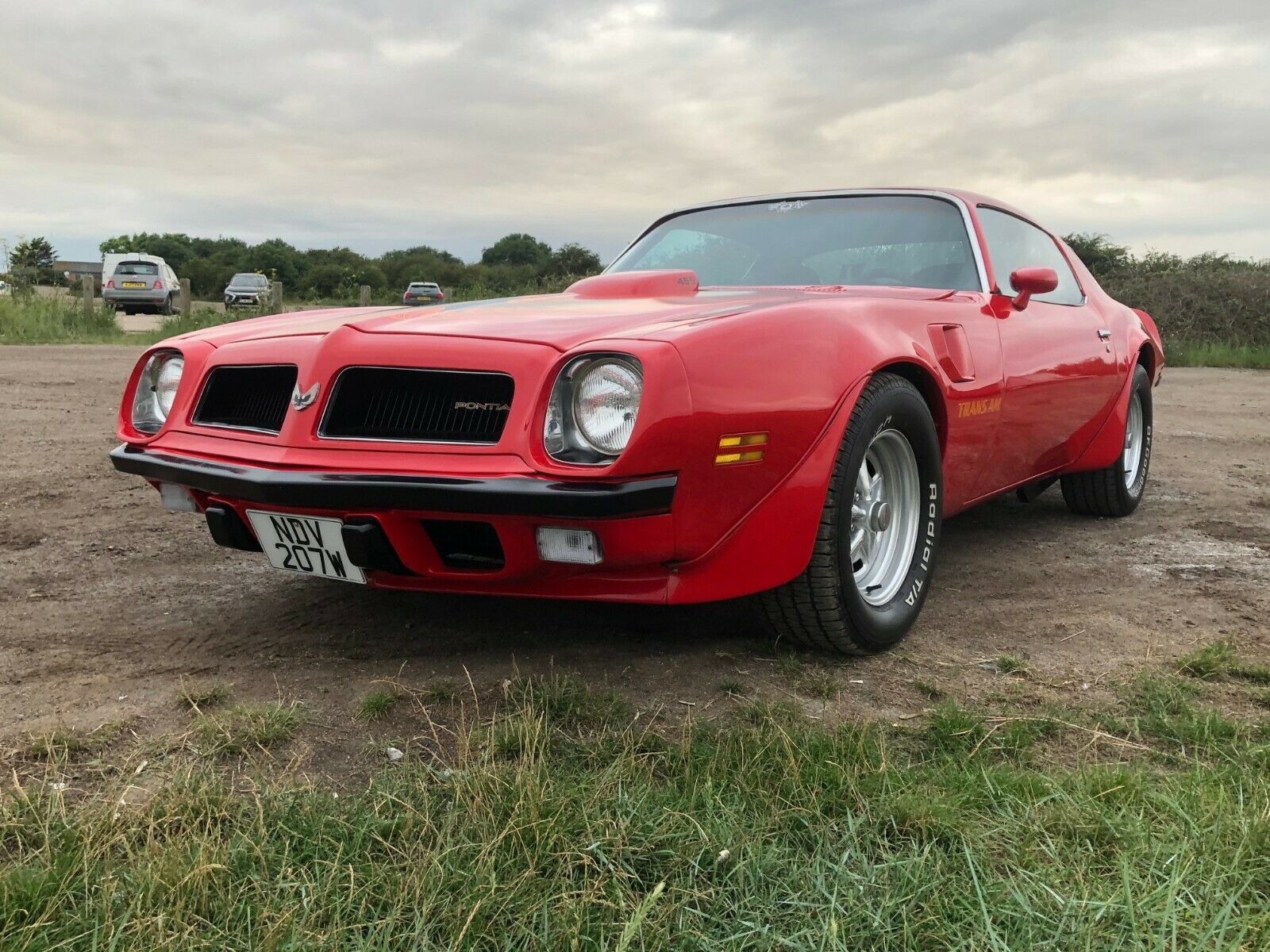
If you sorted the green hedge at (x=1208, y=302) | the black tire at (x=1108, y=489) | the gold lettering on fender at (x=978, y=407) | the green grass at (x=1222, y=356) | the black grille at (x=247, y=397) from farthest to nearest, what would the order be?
the green hedge at (x=1208, y=302) < the green grass at (x=1222, y=356) < the black tire at (x=1108, y=489) < the gold lettering on fender at (x=978, y=407) < the black grille at (x=247, y=397)

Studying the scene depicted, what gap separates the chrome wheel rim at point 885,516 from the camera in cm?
279

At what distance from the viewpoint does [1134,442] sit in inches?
196

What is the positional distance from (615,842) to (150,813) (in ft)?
2.50

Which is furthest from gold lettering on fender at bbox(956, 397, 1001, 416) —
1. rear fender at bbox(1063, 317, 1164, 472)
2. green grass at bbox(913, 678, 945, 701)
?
rear fender at bbox(1063, 317, 1164, 472)

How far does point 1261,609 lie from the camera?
10.6 feet

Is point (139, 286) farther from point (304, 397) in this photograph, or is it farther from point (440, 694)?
point (440, 694)

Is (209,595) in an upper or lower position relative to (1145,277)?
lower

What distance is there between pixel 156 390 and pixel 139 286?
23314mm

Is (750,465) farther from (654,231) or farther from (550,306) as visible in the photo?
(654,231)

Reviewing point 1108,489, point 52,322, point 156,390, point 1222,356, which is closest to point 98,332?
point 52,322

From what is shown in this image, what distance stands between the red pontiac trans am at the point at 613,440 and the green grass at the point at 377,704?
0.81 ft

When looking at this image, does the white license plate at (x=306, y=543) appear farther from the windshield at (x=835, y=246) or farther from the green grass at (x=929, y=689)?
the windshield at (x=835, y=246)

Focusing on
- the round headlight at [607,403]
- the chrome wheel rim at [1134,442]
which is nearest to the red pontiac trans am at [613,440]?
the round headlight at [607,403]

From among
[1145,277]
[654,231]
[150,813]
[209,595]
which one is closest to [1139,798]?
[150,813]
